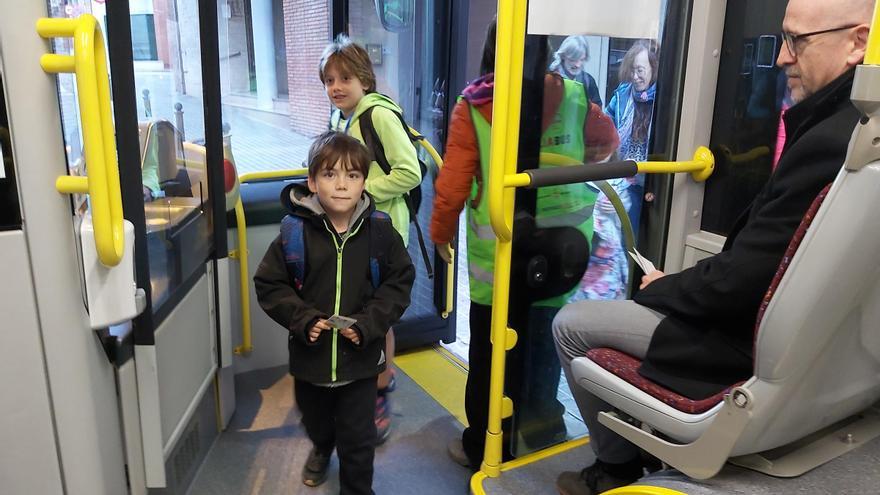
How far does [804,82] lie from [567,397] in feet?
4.22

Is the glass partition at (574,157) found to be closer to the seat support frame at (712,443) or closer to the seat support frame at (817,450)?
the seat support frame at (712,443)

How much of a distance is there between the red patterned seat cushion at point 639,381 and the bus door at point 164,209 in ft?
3.71

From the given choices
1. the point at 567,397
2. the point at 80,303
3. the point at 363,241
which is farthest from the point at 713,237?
the point at 80,303

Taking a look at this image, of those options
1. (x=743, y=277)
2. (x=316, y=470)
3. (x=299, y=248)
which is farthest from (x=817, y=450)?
(x=316, y=470)

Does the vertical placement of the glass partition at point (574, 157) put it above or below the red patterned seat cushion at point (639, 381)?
above

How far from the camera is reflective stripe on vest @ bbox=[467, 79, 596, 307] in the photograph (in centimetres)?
187

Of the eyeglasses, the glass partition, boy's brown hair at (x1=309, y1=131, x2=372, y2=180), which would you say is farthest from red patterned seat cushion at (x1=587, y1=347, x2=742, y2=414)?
boy's brown hair at (x1=309, y1=131, x2=372, y2=180)

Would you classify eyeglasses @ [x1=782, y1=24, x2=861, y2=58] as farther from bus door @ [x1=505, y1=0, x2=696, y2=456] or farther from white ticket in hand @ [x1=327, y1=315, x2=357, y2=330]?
white ticket in hand @ [x1=327, y1=315, x2=357, y2=330]

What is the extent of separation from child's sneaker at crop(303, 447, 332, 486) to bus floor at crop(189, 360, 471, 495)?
0.8 inches

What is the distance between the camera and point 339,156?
1867 millimetres

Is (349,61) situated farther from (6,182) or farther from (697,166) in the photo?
(6,182)

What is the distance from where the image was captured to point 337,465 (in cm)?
236

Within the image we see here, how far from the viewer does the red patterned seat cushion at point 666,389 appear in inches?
45.8

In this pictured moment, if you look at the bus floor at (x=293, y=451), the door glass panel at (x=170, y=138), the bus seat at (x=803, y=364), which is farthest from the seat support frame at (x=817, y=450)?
the door glass panel at (x=170, y=138)
